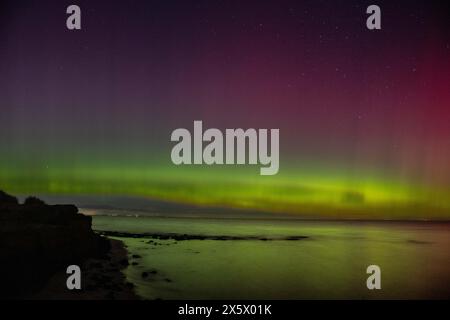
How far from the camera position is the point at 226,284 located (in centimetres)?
1873

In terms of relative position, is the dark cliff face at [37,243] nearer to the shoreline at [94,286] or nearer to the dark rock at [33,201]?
the dark rock at [33,201]

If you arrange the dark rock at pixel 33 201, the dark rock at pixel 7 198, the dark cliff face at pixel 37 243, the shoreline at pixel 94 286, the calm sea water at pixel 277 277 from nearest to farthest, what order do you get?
1. the shoreline at pixel 94 286
2. the dark cliff face at pixel 37 243
3. the calm sea water at pixel 277 277
4. the dark rock at pixel 7 198
5. the dark rock at pixel 33 201

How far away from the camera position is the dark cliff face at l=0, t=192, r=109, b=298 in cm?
1334

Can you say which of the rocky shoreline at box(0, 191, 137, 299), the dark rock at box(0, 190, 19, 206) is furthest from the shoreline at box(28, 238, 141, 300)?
the dark rock at box(0, 190, 19, 206)

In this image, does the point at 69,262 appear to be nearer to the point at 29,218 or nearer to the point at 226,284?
the point at 29,218

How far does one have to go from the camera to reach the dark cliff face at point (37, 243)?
13336 mm

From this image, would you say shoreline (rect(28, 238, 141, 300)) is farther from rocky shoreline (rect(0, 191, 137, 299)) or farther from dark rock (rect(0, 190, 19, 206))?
dark rock (rect(0, 190, 19, 206))

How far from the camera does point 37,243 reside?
15.6 meters

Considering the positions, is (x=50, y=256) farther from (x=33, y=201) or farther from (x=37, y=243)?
(x=33, y=201)

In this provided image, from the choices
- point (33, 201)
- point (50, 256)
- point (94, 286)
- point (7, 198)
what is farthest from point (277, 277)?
point (7, 198)

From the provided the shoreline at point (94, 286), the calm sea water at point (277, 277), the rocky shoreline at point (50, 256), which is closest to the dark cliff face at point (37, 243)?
the rocky shoreline at point (50, 256)

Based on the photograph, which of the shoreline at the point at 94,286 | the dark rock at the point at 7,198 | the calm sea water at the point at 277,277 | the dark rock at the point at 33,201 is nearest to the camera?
the shoreline at the point at 94,286

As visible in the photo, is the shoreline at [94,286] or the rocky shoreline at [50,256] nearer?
the shoreline at [94,286]
